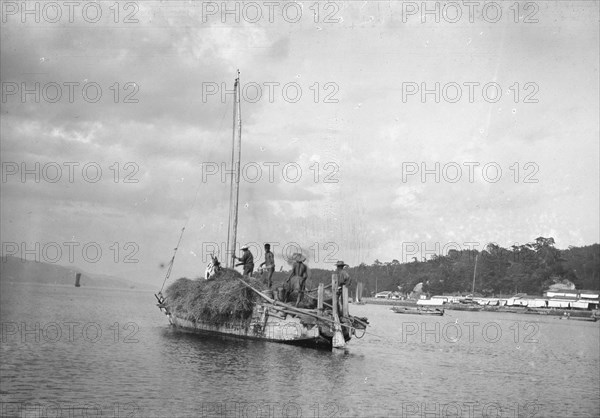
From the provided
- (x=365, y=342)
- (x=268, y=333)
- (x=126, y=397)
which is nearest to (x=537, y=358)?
(x=365, y=342)

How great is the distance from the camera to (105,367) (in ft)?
74.5

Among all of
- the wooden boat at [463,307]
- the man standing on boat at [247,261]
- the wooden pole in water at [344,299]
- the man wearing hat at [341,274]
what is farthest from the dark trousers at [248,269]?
the wooden boat at [463,307]

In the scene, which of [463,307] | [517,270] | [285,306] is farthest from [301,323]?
[517,270]

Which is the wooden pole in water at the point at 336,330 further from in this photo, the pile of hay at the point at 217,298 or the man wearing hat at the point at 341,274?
the pile of hay at the point at 217,298

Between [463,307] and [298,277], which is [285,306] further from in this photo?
[463,307]

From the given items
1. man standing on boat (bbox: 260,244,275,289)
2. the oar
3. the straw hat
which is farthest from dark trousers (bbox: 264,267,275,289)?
the oar

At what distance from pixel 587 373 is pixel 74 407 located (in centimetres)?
2412

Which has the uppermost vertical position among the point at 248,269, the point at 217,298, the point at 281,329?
the point at 248,269

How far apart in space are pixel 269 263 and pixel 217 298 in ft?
10.1

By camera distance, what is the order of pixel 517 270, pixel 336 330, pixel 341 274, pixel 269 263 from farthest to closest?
pixel 517 270, pixel 269 263, pixel 341 274, pixel 336 330

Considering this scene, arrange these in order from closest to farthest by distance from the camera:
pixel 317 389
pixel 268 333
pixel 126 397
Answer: pixel 126 397 < pixel 317 389 < pixel 268 333

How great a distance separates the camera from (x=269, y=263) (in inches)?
1292

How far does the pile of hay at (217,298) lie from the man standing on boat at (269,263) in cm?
120

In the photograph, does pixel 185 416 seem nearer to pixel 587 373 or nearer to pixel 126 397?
pixel 126 397
